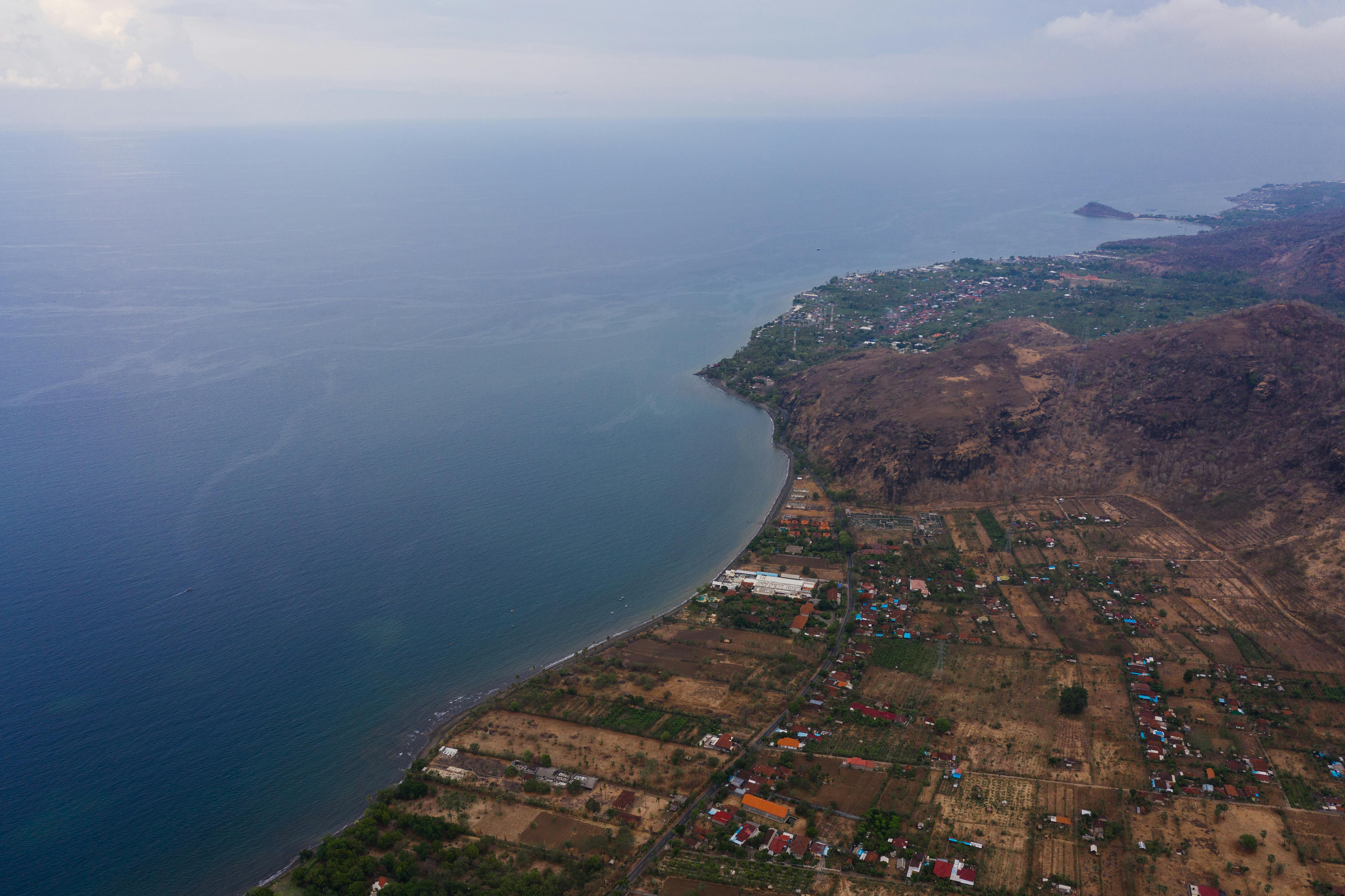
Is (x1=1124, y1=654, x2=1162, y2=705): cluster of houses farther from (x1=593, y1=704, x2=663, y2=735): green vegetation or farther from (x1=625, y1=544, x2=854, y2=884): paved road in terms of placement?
(x1=593, y1=704, x2=663, y2=735): green vegetation

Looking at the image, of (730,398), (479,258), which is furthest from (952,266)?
(479,258)

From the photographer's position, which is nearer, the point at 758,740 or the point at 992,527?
the point at 758,740

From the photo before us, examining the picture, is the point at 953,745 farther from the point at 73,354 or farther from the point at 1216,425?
the point at 73,354

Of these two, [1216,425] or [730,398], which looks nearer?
[1216,425]

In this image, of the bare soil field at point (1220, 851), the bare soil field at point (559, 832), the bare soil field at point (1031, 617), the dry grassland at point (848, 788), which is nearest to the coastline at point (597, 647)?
the bare soil field at point (559, 832)

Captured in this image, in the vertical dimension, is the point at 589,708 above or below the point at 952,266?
below

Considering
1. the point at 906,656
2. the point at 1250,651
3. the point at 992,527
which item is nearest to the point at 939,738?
the point at 906,656

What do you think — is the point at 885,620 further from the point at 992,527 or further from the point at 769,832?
the point at 769,832
